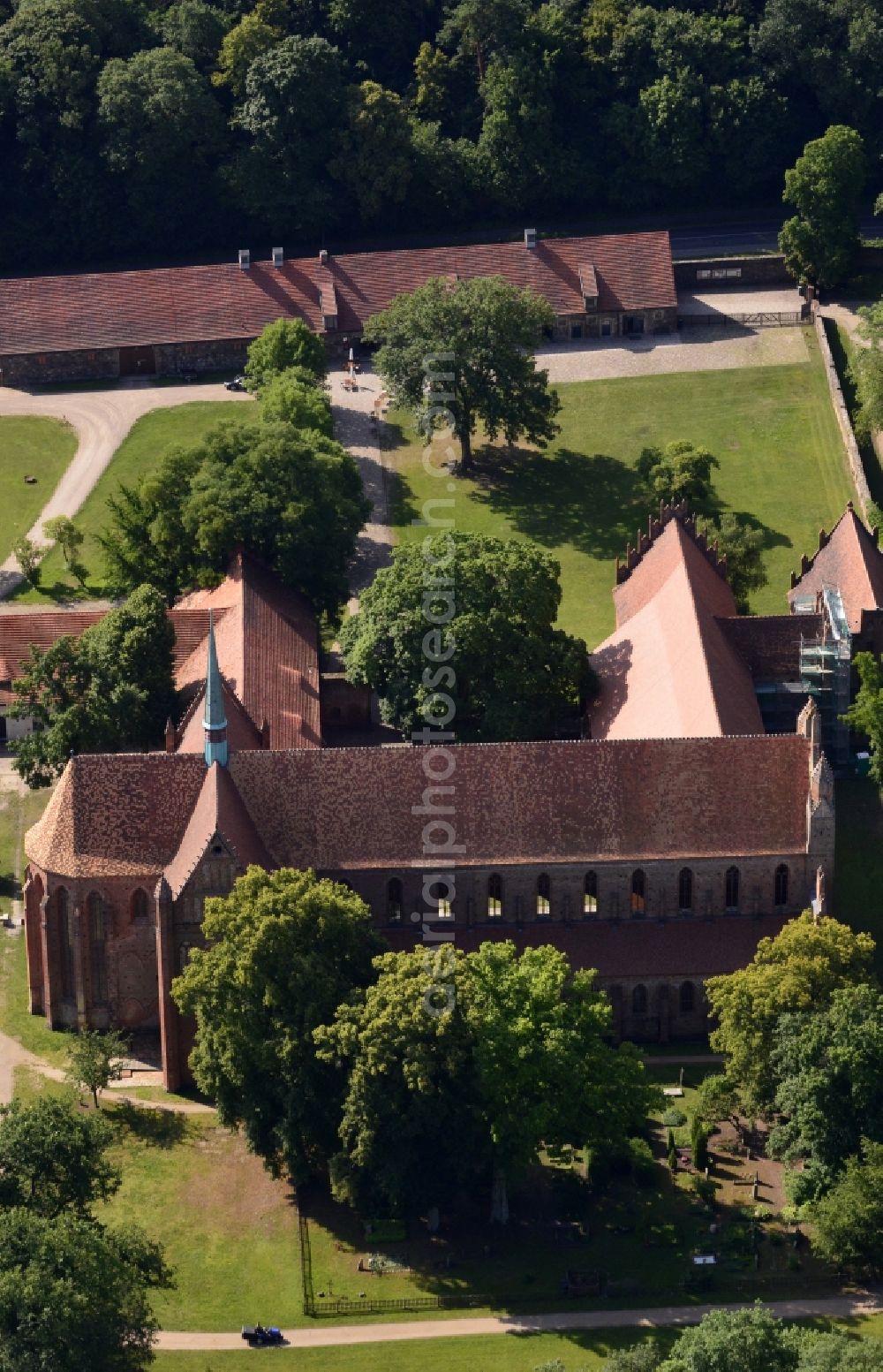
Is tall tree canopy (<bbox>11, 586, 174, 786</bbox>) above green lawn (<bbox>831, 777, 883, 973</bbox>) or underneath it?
above

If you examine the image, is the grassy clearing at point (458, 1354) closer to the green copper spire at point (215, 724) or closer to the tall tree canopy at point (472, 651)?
the green copper spire at point (215, 724)

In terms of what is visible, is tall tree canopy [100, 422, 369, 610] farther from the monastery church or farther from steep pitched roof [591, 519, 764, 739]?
the monastery church

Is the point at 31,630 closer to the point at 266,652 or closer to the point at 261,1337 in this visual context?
the point at 266,652

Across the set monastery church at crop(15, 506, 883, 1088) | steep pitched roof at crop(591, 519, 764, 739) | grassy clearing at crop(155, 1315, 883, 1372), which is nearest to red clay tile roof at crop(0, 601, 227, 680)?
steep pitched roof at crop(591, 519, 764, 739)

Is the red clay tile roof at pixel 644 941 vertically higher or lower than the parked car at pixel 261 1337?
higher

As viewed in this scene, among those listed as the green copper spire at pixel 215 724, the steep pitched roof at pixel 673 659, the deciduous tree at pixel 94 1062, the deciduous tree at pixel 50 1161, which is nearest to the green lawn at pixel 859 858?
the steep pitched roof at pixel 673 659

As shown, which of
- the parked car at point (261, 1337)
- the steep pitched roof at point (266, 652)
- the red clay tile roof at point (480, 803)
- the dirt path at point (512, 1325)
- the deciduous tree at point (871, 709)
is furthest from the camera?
the deciduous tree at point (871, 709)

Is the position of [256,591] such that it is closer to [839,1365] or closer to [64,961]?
[64,961]
